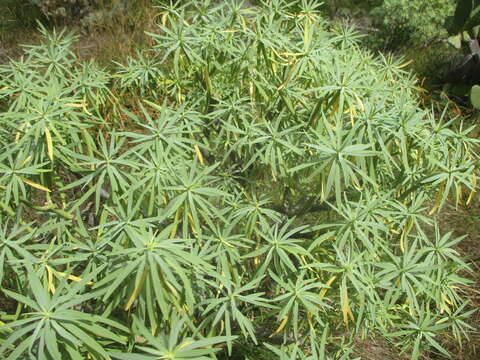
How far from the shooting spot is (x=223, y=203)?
1594 millimetres

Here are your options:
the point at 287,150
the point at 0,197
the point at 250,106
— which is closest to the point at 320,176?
the point at 287,150

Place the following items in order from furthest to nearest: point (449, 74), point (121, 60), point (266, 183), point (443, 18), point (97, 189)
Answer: point (443, 18) < point (449, 74) < point (121, 60) < point (266, 183) < point (97, 189)

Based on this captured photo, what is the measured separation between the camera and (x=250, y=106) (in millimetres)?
1778

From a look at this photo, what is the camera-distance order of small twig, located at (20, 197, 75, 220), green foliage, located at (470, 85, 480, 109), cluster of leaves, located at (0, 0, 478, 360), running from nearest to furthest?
cluster of leaves, located at (0, 0, 478, 360) < small twig, located at (20, 197, 75, 220) < green foliage, located at (470, 85, 480, 109)

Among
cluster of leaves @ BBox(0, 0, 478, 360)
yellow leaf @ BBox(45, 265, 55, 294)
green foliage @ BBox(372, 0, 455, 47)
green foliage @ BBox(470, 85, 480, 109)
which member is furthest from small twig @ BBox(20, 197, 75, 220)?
green foliage @ BBox(372, 0, 455, 47)

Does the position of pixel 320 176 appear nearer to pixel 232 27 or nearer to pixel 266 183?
pixel 266 183

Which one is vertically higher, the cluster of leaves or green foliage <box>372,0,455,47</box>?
the cluster of leaves

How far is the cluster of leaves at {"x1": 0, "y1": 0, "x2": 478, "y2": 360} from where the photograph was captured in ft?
3.74

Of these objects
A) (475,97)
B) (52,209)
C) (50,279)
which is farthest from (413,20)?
(50,279)

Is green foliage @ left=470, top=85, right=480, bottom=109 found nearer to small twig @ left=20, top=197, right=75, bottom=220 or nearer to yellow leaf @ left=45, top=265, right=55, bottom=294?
small twig @ left=20, top=197, right=75, bottom=220

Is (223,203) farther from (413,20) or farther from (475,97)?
(413,20)

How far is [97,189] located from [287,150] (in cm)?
62

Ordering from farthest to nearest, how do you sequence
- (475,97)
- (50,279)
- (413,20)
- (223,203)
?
(413,20), (475,97), (223,203), (50,279)

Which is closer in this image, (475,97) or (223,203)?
(223,203)
